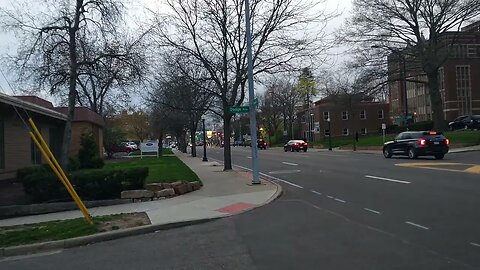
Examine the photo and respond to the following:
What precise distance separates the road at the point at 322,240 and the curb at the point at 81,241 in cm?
32

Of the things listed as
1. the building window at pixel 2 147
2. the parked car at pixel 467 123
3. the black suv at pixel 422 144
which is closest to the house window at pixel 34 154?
the building window at pixel 2 147

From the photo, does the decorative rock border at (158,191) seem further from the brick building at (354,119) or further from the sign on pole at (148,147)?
the brick building at (354,119)

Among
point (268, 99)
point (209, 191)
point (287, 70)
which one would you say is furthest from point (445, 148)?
point (268, 99)

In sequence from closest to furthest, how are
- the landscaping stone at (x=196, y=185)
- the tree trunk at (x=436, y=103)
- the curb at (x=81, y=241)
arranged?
the curb at (x=81, y=241)
the landscaping stone at (x=196, y=185)
the tree trunk at (x=436, y=103)

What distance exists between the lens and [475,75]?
78.9 m

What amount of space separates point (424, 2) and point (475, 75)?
41.4 meters

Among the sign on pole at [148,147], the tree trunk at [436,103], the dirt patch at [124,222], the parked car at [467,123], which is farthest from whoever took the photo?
the parked car at [467,123]

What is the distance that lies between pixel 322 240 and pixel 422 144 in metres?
21.4

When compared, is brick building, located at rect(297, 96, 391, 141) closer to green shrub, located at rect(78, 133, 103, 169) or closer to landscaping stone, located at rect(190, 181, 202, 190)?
green shrub, located at rect(78, 133, 103, 169)

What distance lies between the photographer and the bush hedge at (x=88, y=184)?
14.7m

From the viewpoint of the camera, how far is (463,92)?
78.1 metres

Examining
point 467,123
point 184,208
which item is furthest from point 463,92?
point 184,208

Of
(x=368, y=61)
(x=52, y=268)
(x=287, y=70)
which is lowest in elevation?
(x=52, y=268)

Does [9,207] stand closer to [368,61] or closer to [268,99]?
[368,61]
